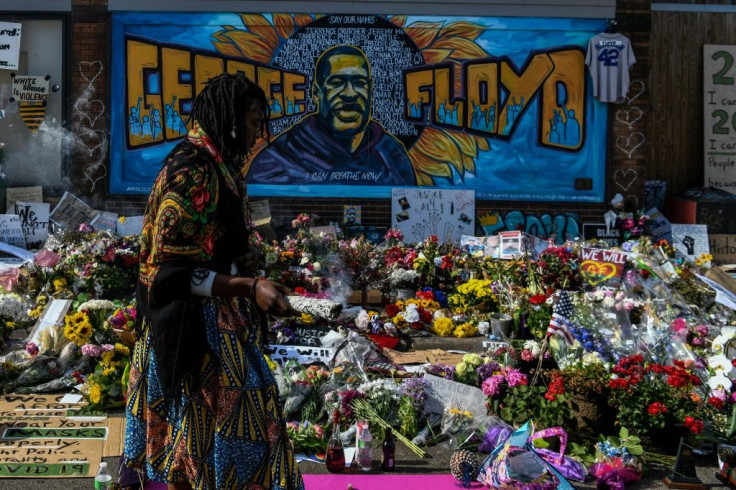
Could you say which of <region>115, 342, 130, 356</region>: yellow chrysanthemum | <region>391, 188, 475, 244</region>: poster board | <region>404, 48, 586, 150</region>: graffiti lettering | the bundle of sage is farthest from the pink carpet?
<region>404, 48, 586, 150</region>: graffiti lettering

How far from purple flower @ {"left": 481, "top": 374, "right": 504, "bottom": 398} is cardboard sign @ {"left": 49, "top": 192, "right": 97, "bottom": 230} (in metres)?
7.91

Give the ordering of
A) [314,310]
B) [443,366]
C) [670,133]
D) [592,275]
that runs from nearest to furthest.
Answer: [443,366], [314,310], [592,275], [670,133]

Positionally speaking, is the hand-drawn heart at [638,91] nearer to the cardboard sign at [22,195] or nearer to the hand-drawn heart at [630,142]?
the hand-drawn heart at [630,142]

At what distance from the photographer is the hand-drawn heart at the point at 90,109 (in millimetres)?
12156

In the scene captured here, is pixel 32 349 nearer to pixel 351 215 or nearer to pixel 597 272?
pixel 597 272

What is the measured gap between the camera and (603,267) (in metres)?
9.14

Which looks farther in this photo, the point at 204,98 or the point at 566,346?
the point at 566,346

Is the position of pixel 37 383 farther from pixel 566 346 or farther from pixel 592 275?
pixel 592 275

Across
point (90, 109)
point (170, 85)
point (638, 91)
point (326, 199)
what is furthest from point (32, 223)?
point (638, 91)

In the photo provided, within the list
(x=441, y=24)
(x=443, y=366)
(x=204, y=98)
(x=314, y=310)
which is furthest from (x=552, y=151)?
(x=204, y=98)

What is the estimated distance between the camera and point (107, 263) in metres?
9.20

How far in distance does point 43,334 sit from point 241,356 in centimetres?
436

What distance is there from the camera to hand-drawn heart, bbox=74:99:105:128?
39.9 ft

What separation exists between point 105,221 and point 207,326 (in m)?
9.47
